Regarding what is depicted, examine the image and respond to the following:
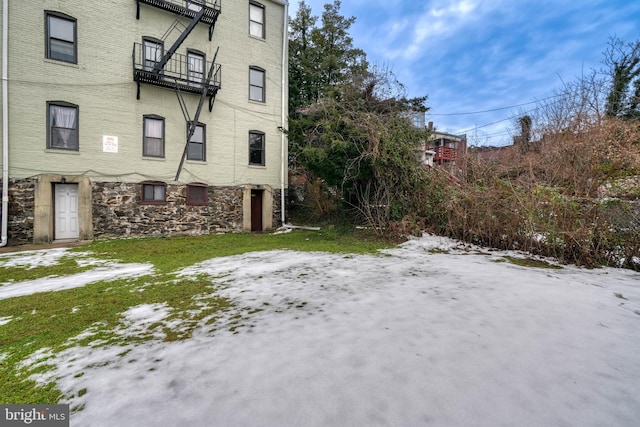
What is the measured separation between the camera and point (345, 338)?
2.63 m

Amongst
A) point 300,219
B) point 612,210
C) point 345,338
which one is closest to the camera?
point 345,338

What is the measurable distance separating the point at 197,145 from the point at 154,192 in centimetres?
238

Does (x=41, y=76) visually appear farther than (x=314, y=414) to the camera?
Yes

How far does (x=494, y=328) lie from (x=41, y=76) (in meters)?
12.9

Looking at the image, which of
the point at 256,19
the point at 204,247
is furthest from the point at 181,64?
the point at 204,247

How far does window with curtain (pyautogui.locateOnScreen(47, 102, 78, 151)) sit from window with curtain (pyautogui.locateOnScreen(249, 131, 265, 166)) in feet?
19.1

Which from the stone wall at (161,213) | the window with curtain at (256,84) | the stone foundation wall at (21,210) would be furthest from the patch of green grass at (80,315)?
the window with curtain at (256,84)

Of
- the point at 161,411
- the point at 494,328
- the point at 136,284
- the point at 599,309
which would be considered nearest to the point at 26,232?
the point at 136,284

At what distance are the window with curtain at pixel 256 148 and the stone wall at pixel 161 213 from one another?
151cm

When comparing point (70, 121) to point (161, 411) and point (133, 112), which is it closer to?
point (133, 112)

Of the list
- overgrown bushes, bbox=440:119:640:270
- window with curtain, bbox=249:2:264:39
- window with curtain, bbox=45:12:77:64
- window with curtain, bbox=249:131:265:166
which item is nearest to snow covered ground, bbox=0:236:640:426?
overgrown bushes, bbox=440:119:640:270

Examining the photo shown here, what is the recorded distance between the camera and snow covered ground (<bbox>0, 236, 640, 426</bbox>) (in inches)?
67.4

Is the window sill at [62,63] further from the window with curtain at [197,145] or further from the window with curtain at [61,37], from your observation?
the window with curtain at [197,145]

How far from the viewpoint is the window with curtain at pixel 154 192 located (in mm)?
10242
